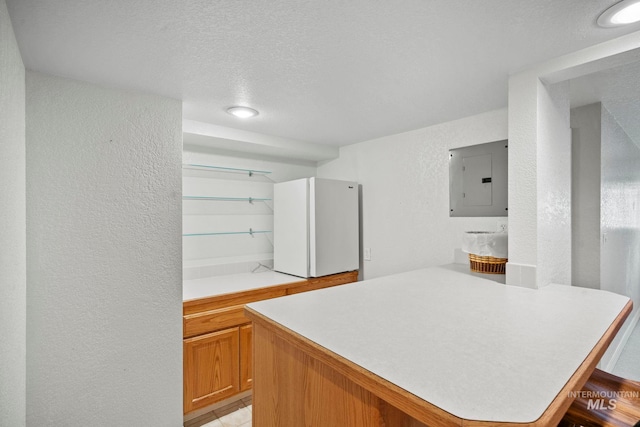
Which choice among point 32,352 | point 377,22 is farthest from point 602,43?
point 32,352

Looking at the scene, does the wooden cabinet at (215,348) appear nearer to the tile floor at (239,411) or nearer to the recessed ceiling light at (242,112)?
the tile floor at (239,411)

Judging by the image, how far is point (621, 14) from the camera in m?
1.08

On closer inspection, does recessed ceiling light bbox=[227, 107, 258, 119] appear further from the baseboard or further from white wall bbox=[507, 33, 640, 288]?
the baseboard

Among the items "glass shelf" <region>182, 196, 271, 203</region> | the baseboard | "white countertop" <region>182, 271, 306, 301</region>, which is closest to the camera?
"white countertop" <region>182, 271, 306, 301</region>

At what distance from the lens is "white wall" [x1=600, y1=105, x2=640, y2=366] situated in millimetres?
2207

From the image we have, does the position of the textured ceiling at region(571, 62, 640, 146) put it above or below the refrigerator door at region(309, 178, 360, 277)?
above

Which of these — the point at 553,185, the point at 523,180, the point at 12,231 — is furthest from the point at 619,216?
the point at 12,231

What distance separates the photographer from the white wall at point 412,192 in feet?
7.45

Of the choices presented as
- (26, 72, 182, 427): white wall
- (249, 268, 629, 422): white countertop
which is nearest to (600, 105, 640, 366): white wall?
(249, 268, 629, 422): white countertop

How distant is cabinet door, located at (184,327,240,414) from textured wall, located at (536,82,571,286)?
1.88 metres

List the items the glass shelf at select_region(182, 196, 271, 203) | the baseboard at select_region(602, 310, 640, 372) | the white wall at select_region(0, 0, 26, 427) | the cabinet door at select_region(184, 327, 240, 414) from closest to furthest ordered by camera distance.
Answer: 1. the white wall at select_region(0, 0, 26, 427)
2. the cabinet door at select_region(184, 327, 240, 414)
3. the baseboard at select_region(602, 310, 640, 372)
4. the glass shelf at select_region(182, 196, 271, 203)

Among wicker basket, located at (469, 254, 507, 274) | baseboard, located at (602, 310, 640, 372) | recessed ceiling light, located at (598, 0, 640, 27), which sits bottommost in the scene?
baseboard, located at (602, 310, 640, 372)

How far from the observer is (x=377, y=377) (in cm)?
71

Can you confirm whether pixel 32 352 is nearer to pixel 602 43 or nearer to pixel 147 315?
pixel 147 315
